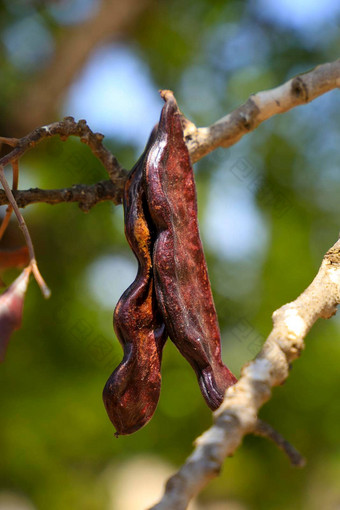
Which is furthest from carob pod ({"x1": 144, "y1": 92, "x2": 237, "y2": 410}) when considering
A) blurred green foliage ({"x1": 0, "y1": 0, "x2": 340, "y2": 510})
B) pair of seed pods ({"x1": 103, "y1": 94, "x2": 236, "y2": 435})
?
blurred green foliage ({"x1": 0, "y1": 0, "x2": 340, "y2": 510})

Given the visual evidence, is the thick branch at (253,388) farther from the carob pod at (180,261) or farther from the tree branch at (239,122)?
the tree branch at (239,122)

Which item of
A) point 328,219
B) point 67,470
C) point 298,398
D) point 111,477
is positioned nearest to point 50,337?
point 67,470

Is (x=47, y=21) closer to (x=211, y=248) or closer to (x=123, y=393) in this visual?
(x=211, y=248)

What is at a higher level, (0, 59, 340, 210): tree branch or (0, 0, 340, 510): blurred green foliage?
(0, 0, 340, 510): blurred green foliage

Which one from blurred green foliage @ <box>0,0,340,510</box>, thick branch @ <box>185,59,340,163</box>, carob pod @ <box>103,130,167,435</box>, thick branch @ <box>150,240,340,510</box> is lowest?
thick branch @ <box>150,240,340,510</box>

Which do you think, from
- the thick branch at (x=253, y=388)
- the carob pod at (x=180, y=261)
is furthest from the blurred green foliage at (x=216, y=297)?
the thick branch at (x=253, y=388)

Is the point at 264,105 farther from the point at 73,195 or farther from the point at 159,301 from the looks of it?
the point at 159,301

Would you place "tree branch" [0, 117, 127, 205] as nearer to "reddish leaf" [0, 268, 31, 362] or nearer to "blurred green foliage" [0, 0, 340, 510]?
"reddish leaf" [0, 268, 31, 362]
